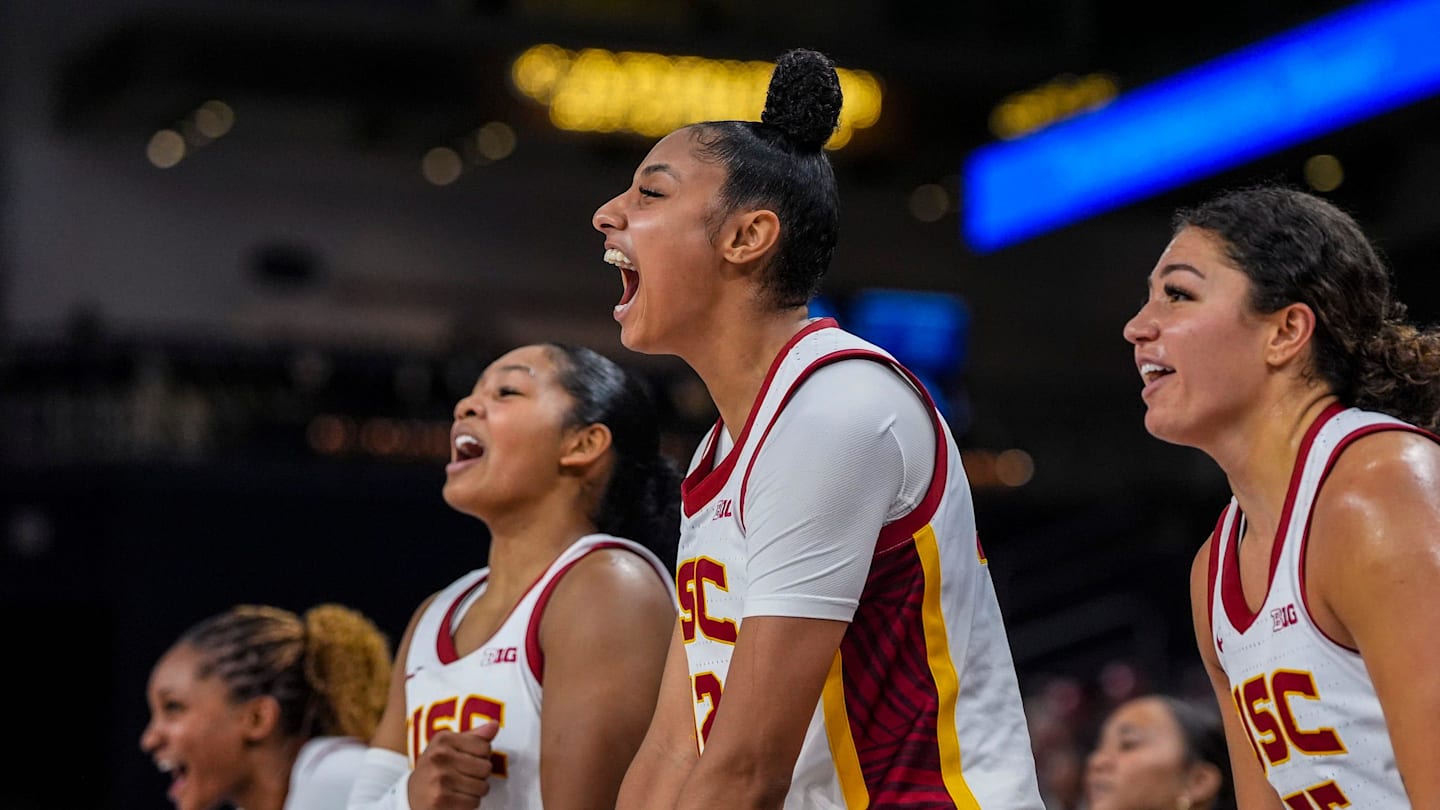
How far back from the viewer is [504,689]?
3256 millimetres

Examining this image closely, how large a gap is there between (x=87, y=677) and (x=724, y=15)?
7.44 meters

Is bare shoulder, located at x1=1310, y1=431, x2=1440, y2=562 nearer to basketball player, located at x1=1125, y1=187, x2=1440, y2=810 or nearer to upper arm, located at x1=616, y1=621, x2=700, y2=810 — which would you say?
basketball player, located at x1=1125, y1=187, x2=1440, y2=810

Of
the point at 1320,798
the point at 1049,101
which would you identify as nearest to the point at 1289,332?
the point at 1320,798

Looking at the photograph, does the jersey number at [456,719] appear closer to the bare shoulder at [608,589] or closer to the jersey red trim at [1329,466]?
the bare shoulder at [608,589]

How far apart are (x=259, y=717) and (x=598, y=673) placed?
142 centimetres

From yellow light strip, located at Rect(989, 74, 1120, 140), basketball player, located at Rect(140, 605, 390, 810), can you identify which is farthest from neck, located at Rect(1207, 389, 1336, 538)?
yellow light strip, located at Rect(989, 74, 1120, 140)

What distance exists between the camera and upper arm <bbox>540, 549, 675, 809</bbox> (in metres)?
3.09

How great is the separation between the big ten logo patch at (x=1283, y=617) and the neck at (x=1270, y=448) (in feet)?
0.46

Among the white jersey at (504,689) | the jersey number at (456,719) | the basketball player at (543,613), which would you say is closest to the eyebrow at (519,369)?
the basketball player at (543,613)

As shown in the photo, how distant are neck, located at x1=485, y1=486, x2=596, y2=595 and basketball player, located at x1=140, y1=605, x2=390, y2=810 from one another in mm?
841

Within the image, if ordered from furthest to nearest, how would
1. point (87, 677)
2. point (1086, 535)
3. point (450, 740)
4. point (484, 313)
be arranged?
point (484, 313) < point (1086, 535) < point (87, 677) < point (450, 740)

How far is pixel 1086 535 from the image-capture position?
42.4ft

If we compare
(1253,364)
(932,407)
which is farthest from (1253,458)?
(932,407)

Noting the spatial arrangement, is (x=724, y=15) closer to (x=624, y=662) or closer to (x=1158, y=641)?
(x=1158, y=641)
